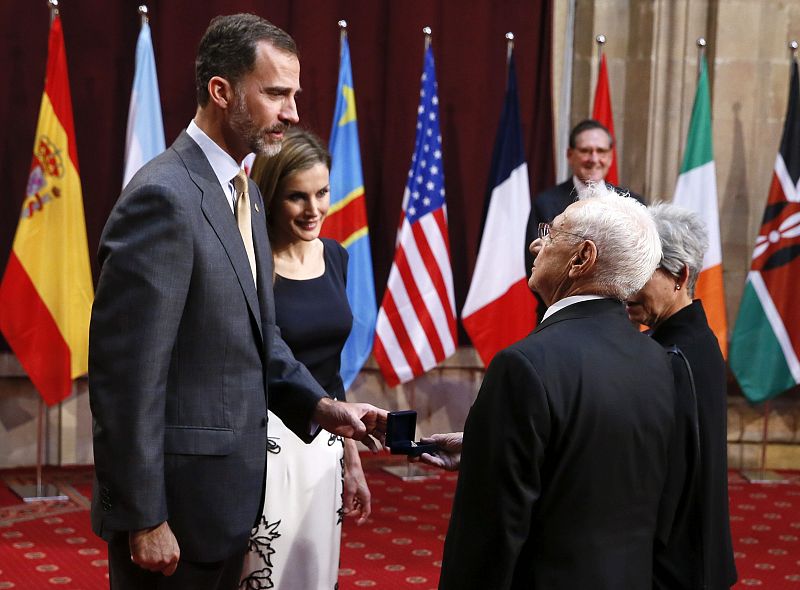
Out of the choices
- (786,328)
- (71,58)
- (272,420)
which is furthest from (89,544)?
(786,328)

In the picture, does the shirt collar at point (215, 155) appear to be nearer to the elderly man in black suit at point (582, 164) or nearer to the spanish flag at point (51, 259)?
the elderly man in black suit at point (582, 164)

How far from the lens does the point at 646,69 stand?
7098 mm

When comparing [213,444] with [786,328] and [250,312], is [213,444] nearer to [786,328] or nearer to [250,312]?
[250,312]

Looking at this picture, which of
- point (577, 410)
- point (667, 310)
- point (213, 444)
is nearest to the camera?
point (577, 410)

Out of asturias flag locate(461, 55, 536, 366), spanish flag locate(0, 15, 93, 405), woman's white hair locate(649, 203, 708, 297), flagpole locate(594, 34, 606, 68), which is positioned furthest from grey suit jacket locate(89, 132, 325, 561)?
flagpole locate(594, 34, 606, 68)

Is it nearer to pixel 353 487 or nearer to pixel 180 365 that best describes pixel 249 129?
pixel 180 365

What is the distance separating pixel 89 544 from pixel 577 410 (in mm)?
3629

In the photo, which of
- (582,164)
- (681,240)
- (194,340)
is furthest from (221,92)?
(582,164)

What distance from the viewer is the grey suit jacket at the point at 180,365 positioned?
214cm

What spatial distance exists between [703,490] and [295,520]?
1118 mm

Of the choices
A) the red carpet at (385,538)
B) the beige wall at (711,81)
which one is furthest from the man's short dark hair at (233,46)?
the beige wall at (711,81)

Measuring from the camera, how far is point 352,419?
2.74 m

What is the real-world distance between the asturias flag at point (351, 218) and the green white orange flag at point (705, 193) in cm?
186

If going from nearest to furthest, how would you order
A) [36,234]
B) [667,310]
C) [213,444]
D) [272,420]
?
[213,444]
[667,310]
[272,420]
[36,234]
